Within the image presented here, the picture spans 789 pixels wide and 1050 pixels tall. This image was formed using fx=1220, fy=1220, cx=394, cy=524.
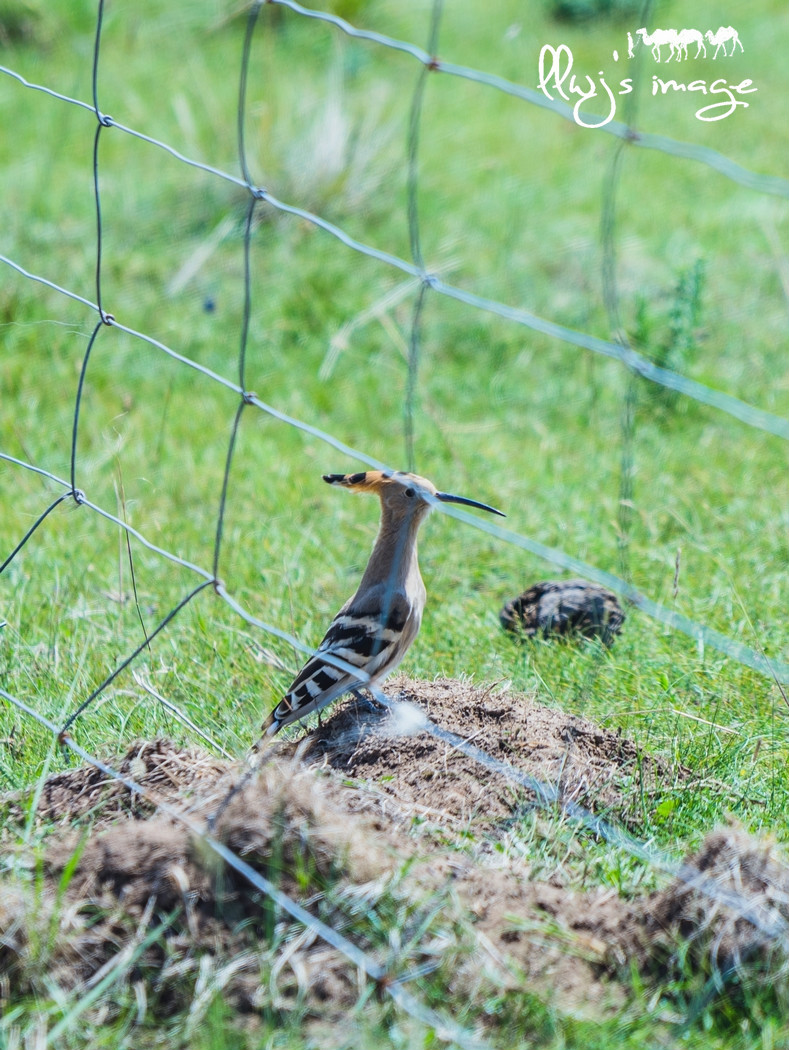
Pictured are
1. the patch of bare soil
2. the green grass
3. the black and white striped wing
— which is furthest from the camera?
the green grass

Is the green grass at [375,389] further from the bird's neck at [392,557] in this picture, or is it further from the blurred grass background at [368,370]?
the bird's neck at [392,557]

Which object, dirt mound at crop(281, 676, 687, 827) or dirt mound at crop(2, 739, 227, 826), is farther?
dirt mound at crop(281, 676, 687, 827)

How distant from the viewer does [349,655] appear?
11.0 feet

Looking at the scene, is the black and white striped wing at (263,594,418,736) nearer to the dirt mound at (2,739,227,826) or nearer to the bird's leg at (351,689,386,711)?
the bird's leg at (351,689,386,711)

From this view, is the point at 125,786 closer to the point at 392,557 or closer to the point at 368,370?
the point at 392,557

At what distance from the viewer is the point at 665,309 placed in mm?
6680

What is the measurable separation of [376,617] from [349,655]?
0.17 metres

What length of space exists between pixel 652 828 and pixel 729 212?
5890 mm

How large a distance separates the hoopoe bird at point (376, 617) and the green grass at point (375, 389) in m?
0.18

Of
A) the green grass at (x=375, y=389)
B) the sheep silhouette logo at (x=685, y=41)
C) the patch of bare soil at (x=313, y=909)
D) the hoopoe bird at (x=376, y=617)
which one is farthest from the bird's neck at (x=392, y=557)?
the sheep silhouette logo at (x=685, y=41)

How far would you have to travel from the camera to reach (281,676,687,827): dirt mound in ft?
9.26

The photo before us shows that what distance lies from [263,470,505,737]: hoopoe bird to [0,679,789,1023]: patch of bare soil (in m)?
0.66

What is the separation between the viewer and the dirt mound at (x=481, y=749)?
282cm

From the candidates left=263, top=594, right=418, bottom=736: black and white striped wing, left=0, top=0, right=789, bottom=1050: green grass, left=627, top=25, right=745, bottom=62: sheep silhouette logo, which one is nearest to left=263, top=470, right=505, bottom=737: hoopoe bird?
left=263, top=594, right=418, bottom=736: black and white striped wing
